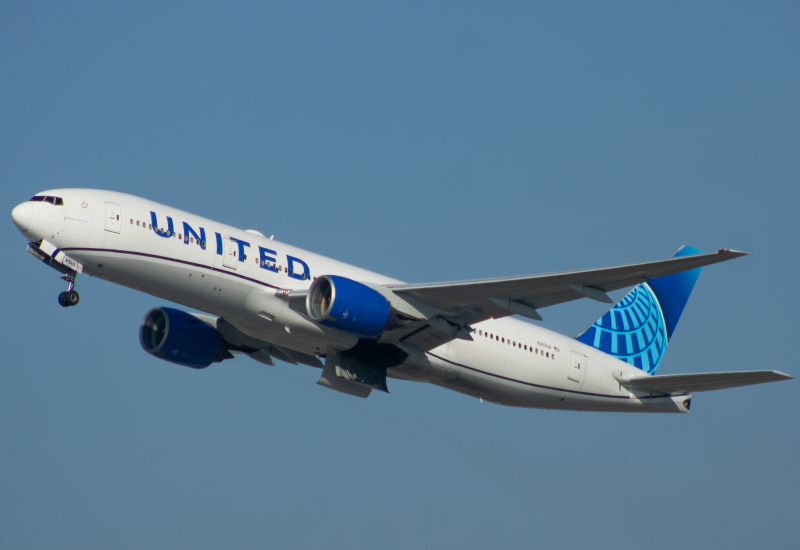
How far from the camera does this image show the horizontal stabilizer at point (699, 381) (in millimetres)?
29406

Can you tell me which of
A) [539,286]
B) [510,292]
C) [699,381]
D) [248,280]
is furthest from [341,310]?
[699,381]

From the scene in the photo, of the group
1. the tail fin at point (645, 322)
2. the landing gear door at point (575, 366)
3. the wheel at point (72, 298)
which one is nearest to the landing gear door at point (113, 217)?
the wheel at point (72, 298)

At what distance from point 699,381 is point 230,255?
15.7m

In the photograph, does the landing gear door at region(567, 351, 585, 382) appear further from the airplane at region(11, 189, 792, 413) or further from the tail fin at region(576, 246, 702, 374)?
the tail fin at region(576, 246, 702, 374)

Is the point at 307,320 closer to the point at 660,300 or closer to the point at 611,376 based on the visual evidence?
the point at 611,376

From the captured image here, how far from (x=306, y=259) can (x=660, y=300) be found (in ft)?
57.6

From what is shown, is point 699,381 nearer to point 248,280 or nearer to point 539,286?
point 539,286

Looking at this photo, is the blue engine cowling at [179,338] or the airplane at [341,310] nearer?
the airplane at [341,310]

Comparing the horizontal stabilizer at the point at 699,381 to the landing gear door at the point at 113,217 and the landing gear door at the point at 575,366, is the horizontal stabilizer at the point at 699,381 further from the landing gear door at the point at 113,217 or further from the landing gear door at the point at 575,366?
the landing gear door at the point at 113,217

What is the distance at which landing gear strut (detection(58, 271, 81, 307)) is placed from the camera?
2770 cm

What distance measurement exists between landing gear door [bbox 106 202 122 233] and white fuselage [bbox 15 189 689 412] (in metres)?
0.03

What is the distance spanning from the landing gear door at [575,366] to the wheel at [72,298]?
53.9 feet

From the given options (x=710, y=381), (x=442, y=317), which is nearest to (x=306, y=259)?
(x=442, y=317)

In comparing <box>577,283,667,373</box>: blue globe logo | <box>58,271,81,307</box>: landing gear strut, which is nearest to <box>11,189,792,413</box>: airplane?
<box>58,271,81,307</box>: landing gear strut
